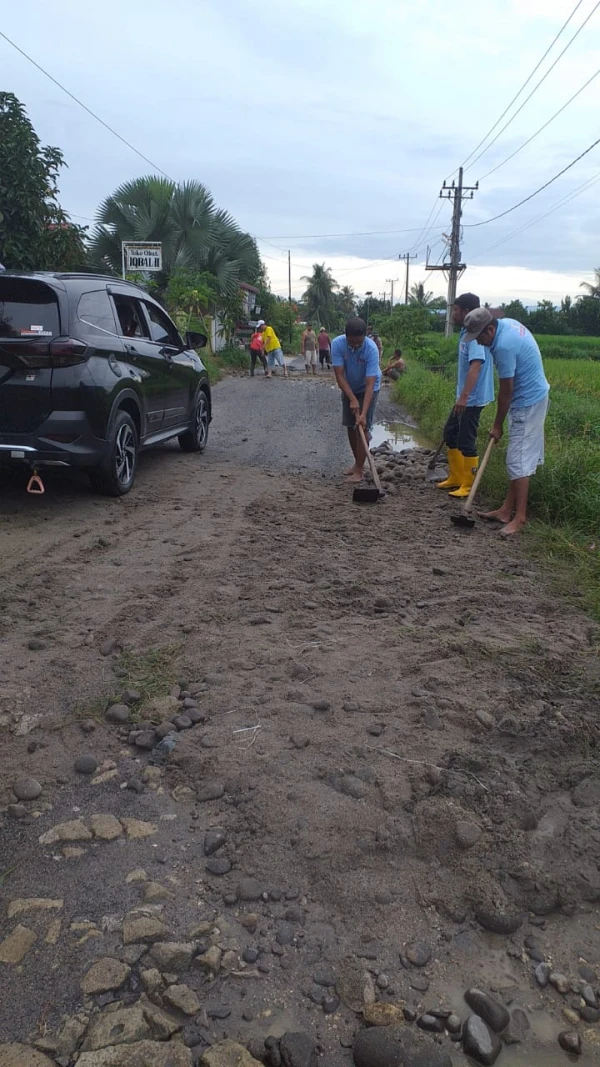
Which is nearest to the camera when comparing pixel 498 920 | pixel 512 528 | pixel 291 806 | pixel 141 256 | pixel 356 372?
pixel 498 920

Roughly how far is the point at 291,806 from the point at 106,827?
1.99 ft

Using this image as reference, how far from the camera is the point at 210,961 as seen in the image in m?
1.99

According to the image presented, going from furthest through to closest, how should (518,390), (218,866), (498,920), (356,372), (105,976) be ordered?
(356,372), (518,390), (218,866), (498,920), (105,976)

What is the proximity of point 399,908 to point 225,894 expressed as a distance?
1.65 ft

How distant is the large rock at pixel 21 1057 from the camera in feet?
5.60

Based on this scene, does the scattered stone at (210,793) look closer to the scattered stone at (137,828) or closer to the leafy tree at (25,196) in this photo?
the scattered stone at (137,828)

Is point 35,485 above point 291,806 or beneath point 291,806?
above

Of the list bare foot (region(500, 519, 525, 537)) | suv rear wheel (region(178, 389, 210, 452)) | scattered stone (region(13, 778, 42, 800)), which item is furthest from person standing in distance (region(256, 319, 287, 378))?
scattered stone (region(13, 778, 42, 800))

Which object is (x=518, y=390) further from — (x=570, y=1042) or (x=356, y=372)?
(x=570, y=1042)

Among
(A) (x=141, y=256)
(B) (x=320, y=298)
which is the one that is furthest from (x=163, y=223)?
(B) (x=320, y=298)

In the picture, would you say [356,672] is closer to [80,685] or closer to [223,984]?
[80,685]

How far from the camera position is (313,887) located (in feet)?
7.47

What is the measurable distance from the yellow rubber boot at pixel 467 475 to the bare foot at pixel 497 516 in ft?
2.25

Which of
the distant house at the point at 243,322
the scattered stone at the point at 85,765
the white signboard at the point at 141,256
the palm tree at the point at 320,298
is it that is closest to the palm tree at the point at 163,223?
the distant house at the point at 243,322
